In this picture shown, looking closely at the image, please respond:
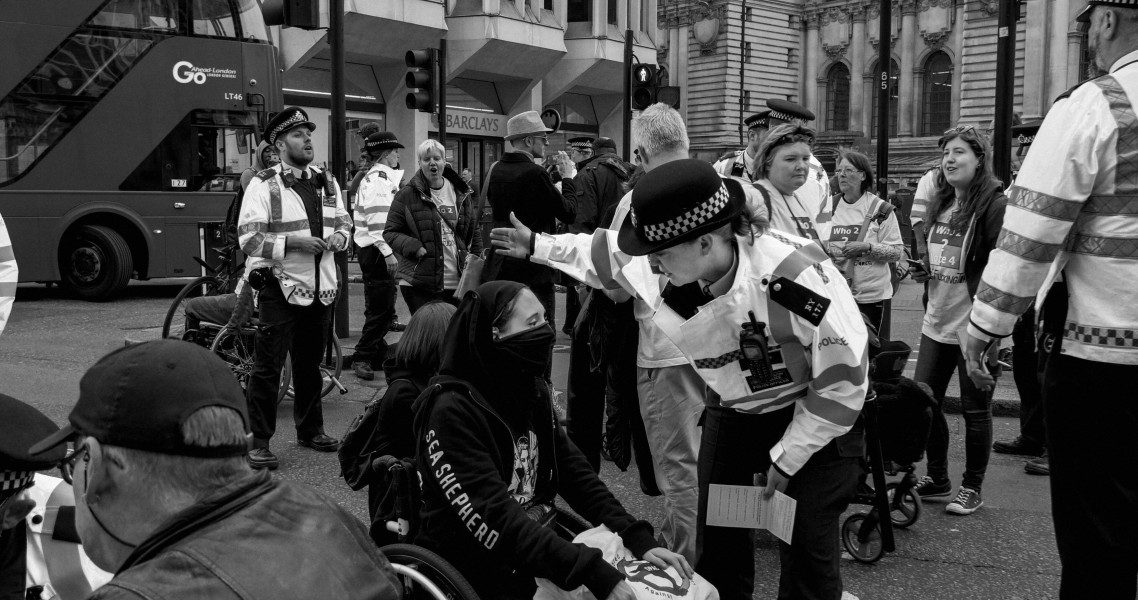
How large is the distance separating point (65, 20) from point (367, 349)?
8.29m

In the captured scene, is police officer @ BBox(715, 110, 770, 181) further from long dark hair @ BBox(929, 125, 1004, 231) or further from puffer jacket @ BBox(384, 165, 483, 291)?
puffer jacket @ BBox(384, 165, 483, 291)

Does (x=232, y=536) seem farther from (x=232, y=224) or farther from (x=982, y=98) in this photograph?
(x=982, y=98)

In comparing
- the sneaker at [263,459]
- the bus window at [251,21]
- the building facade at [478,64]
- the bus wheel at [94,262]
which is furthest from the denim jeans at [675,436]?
the building facade at [478,64]

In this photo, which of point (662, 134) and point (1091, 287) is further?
point (662, 134)

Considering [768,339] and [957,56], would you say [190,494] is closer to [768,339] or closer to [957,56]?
[768,339]

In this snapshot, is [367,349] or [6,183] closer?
[367,349]

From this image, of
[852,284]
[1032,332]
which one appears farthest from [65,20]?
[1032,332]

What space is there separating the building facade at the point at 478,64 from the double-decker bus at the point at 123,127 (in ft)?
40.1

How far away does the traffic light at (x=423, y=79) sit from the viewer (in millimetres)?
12398

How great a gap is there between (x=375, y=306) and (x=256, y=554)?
25.1 ft

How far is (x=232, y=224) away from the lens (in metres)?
9.41

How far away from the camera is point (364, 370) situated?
9.07 m

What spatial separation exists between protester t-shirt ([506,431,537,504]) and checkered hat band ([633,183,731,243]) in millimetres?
853

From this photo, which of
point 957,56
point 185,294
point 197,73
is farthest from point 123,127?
point 957,56
